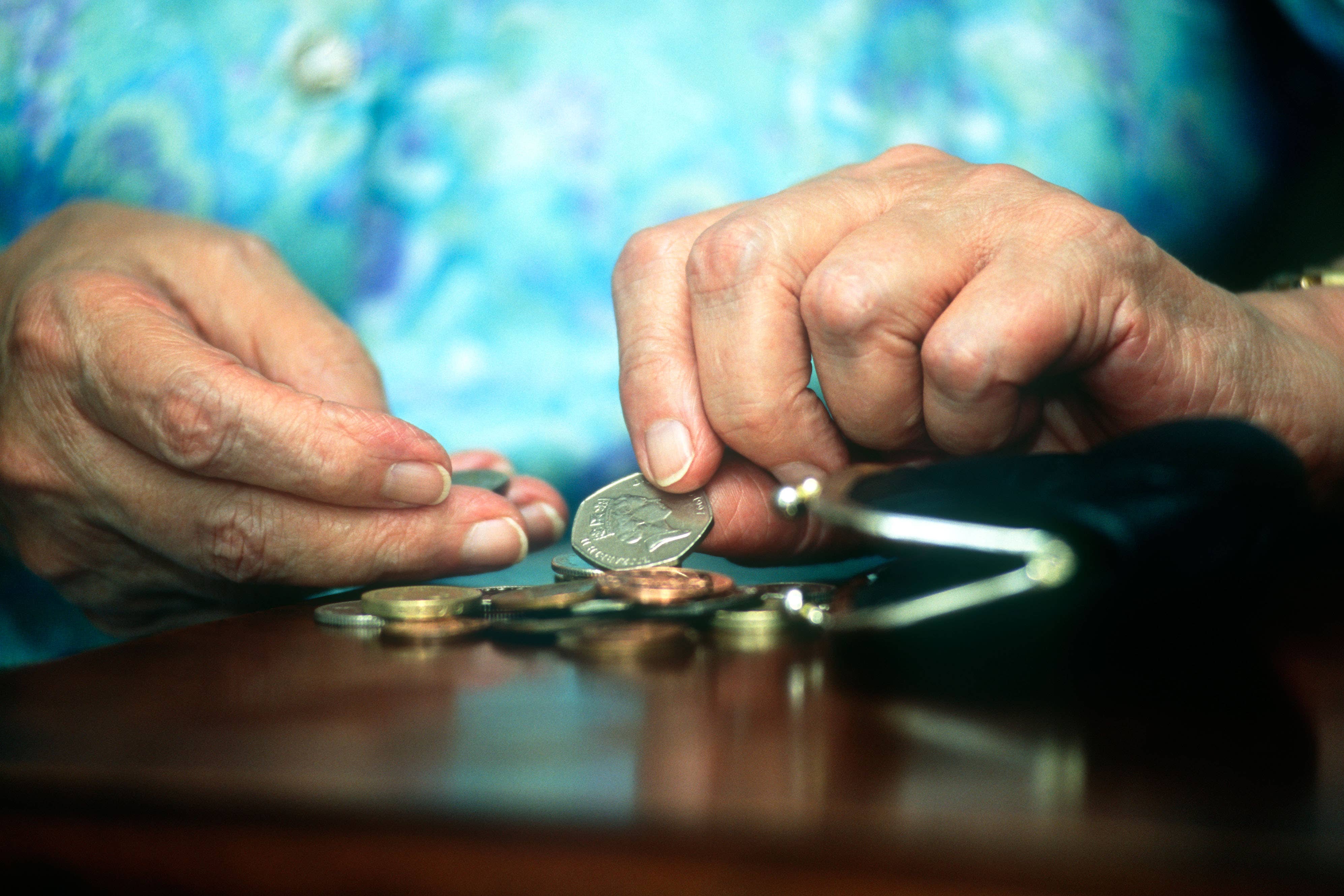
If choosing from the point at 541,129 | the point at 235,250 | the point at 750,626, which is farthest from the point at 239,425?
the point at 541,129

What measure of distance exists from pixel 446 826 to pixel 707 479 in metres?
0.50

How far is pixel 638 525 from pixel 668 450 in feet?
0.21

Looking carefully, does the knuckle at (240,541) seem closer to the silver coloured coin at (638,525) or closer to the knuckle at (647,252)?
the silver coloured coin at (638,525)

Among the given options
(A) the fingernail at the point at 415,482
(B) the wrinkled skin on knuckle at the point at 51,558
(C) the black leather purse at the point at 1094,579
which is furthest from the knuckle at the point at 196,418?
(C) the black leather purse at the point at 1094,579

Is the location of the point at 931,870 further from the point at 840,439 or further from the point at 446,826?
the point at 840,439

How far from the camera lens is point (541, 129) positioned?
48.6 inches

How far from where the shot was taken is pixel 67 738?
0.34 metres

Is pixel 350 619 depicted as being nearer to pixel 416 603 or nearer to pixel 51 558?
pixel 416 603

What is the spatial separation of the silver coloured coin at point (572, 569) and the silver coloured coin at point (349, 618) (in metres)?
0.13

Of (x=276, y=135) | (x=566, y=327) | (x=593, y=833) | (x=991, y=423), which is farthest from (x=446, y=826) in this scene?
(x=276, y=135)

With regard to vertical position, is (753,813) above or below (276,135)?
below

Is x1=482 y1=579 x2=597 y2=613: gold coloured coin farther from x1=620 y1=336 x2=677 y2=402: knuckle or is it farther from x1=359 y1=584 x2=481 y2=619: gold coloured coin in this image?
x1=620 y1=336 x2=677 y2=402: knuckle

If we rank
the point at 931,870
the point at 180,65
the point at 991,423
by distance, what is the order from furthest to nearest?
the point at 180,65 → the point at 991,423 → the point at 931,870

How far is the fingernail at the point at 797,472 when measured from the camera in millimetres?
719
